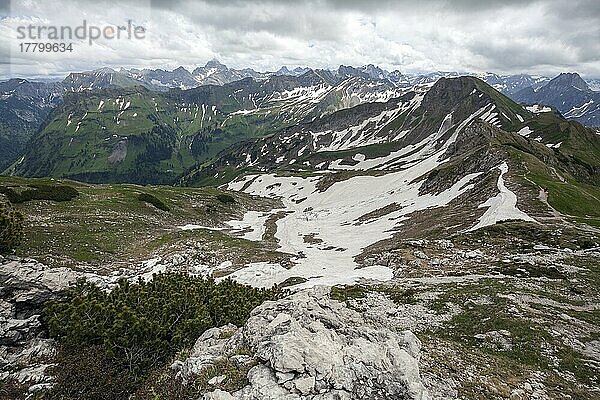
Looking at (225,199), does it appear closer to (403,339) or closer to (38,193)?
(38,193)

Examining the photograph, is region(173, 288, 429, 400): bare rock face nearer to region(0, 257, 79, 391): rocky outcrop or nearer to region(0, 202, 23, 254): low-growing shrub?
region(0, 257, 79, 391): rocky outcrop

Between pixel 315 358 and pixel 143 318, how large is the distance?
10.9 meters

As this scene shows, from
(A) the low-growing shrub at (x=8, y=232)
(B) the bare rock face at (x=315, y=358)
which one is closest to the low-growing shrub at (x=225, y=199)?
(A) the low-growing shrub at (x=8, y=232)

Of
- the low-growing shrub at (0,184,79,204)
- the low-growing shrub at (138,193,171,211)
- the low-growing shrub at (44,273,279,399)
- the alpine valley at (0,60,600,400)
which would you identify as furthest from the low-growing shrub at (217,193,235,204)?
the low-growing shrub at (44,273,279,399)

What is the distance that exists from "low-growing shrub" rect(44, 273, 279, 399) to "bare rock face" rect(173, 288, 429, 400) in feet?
11.5

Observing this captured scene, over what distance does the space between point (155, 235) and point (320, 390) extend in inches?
1917

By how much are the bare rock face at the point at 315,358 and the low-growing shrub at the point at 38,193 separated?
54.9 meters

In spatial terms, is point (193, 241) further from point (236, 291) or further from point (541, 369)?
point (541, 369)

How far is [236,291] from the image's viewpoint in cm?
2628

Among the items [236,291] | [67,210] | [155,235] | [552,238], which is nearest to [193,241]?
[155,235]

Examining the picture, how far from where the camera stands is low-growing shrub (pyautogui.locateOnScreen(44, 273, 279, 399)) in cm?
1917

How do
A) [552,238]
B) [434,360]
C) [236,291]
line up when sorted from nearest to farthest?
[434,360]
[236,291]
[552,238]

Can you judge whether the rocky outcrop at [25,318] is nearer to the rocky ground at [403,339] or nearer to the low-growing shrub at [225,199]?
the rocky ground at [403,339]

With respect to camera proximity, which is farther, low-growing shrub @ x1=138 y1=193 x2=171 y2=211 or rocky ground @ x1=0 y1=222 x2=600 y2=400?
low-growing shrub @ x1=138 y1=193 x2=171 y2=211
